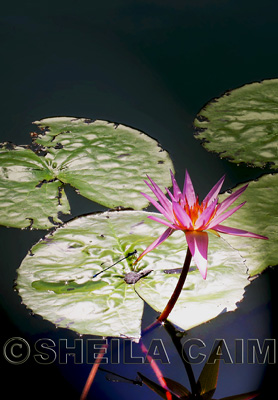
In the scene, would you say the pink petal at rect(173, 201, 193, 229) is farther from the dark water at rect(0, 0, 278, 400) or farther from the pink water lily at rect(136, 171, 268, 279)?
the dark water at rect(0, 0, 278, 400)

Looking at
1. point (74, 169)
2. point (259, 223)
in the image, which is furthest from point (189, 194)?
point (74, 169)

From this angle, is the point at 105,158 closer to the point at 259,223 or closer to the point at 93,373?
the point at 259,223

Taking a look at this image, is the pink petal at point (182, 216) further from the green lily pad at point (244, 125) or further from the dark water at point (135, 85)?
the green lily pad at point (244, 125)

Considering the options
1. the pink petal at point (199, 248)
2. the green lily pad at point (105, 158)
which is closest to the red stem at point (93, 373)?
the pink petal at point (199, 248)

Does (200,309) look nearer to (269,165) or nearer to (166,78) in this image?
(269,165)

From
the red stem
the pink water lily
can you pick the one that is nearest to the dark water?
the red stem

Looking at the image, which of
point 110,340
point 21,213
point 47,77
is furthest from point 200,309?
point 47,77
